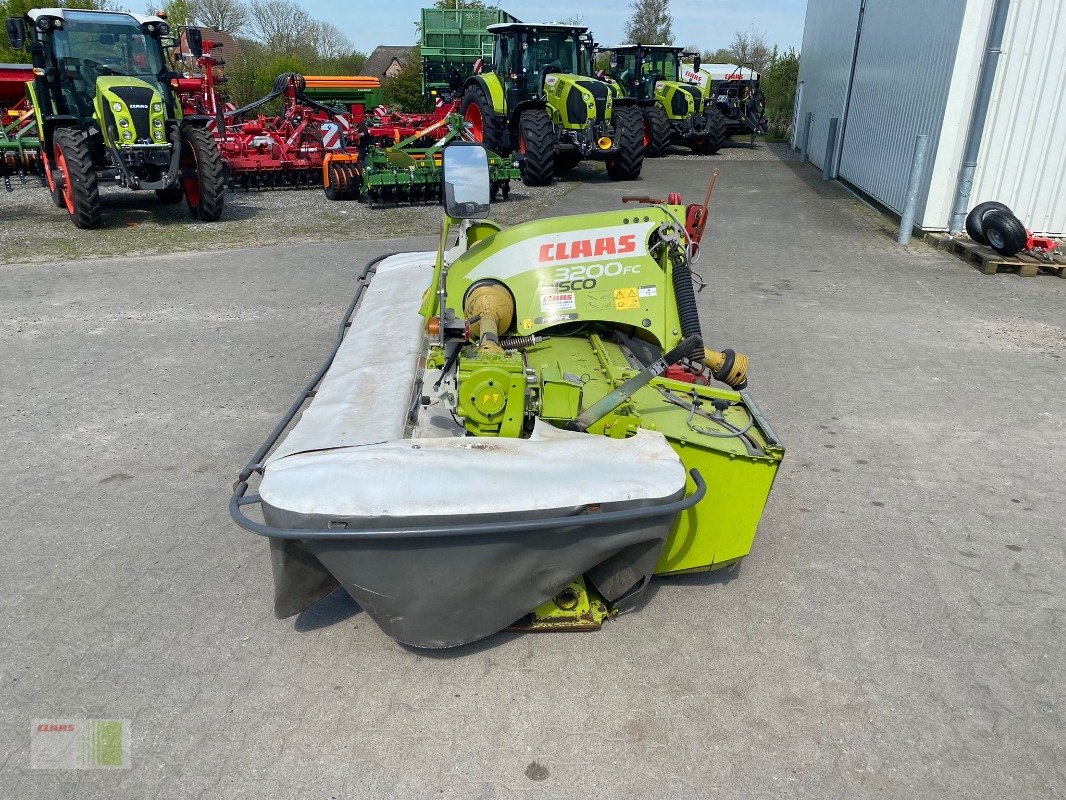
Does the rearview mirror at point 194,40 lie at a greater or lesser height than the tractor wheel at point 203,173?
greater

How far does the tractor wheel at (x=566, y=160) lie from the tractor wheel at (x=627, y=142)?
2.24ft

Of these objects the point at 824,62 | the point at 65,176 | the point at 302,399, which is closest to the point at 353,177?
the point at 65,176

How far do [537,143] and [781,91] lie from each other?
18.7 meters

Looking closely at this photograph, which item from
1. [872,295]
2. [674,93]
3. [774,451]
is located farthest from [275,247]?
[674,93]

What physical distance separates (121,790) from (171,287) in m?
6.49

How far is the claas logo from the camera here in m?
3.92

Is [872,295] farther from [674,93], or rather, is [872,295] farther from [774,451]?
[674,93]

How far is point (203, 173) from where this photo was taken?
1057cm

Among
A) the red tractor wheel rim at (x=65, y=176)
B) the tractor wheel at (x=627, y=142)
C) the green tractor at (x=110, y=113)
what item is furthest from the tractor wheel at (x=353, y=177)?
the tractor wheel at (x=627, y=142)

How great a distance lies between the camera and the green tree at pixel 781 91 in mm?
29000

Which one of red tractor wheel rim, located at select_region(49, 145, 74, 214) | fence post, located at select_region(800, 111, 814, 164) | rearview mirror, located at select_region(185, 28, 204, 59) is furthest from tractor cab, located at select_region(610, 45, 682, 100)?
red tractor wheel rim, located at select_region(49, 145, 74, 214)

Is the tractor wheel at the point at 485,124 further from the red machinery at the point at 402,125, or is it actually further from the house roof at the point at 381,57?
the house roof at the point at 381,57

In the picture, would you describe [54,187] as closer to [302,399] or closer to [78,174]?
[78,174]

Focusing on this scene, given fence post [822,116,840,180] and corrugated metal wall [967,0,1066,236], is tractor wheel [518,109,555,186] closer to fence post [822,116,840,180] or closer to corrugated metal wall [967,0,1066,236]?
fence post [822,116,840,180]
